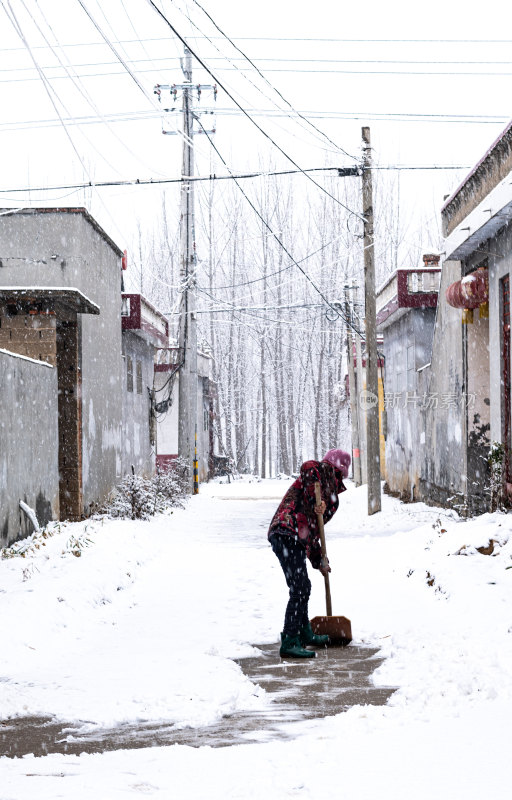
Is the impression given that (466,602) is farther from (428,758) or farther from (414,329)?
(414,329)

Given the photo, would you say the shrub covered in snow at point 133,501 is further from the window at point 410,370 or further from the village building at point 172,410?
the village building at point 172,410

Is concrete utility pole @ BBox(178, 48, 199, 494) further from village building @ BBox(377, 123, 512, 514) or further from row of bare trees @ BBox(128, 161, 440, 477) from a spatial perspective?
row of bare trees @ BBox(128, 161, 440, 477)

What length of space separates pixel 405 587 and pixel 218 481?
33154 millimetres

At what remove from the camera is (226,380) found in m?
56.8

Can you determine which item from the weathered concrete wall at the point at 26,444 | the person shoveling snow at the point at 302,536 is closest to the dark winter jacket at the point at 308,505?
the person shoveling snow at the point at 302,536

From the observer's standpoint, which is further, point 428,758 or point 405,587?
point 405,587

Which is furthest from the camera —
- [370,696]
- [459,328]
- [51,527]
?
[459,328]

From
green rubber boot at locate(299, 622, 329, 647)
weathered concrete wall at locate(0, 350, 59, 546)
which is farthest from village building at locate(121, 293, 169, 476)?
green rubber boot at locate(299, 622, 329, 647)

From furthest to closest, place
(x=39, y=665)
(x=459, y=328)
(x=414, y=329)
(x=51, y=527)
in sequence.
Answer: (x=414, y=329), (x=459, y=328), (x=51, y=527), (x=39, y=665)

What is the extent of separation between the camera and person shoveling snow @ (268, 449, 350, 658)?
25.0 ft

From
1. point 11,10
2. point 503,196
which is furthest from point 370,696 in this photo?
point 503,196

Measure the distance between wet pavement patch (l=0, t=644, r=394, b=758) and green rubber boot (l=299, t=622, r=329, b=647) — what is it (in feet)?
2.07

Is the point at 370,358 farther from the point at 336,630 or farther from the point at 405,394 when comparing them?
the point at 336,630

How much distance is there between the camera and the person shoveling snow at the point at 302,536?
25.0ft
